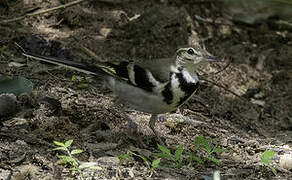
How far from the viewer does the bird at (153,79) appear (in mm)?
4504

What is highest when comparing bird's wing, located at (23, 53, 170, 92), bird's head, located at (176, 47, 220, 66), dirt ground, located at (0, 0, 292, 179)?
bird's head, located at (176, 47, 220, 66)

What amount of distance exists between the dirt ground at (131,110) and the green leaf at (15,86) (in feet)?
0.67

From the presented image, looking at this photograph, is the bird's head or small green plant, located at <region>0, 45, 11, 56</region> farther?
small green plant, located at <region>0, 45, 11, 56</region>

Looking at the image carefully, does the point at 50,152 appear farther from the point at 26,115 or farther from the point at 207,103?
the point at 207,103

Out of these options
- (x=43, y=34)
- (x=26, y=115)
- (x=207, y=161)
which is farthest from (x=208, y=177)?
(x=43, y=34)

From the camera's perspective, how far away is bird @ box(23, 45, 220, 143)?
14.8 feet

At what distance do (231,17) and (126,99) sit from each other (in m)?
3.65

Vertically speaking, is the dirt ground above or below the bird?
below

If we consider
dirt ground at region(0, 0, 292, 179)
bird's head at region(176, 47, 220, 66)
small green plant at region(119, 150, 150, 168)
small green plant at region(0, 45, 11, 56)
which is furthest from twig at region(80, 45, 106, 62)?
small green plant at region(119, 150, 150, 168)

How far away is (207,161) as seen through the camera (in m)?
4.50

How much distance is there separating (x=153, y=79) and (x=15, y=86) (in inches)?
50.8

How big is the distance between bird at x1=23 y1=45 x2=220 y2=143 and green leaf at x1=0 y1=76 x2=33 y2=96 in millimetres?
251

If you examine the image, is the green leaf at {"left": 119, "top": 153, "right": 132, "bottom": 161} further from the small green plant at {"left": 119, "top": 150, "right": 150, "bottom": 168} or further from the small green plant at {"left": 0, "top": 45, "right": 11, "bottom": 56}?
the small green plant at {"left": 0, "top": 45, "right": 11, "bottom": 56}

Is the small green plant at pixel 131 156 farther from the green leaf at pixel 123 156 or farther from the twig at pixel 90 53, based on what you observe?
the twig at pixel 90 53
